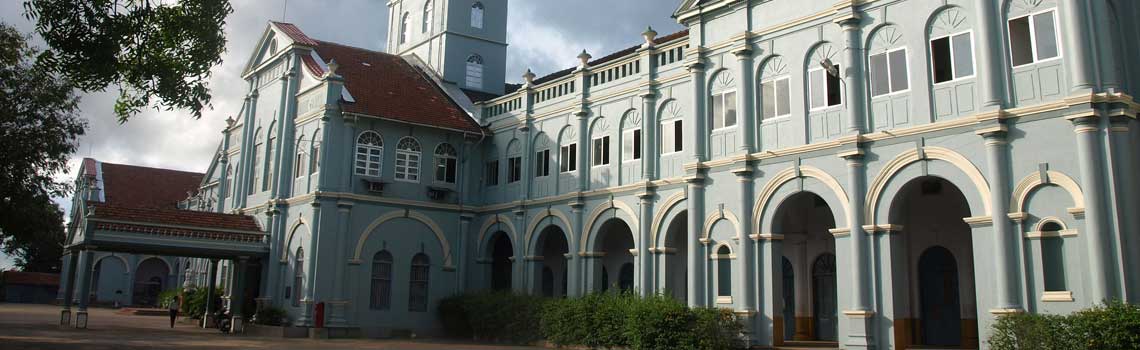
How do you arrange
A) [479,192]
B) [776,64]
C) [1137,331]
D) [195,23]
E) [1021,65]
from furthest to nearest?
1. [479,192]
2. [776,64]
3. [1021,65]
4. [1137,331]
5. [195,23]

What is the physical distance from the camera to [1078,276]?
1521cm

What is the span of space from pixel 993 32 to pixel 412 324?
62.8ft

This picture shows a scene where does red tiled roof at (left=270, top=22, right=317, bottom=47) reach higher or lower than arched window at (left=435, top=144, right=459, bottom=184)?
higher

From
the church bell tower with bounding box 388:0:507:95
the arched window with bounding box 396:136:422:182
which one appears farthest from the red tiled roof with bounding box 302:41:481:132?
the church bell tower with bounding box 388:0:507:95

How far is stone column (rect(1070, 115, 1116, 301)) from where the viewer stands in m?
14.8

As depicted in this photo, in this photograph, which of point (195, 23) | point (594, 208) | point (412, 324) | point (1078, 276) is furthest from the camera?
point (412, 324)

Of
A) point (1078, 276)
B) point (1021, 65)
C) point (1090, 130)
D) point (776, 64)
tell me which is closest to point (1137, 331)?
point (1078, 276)

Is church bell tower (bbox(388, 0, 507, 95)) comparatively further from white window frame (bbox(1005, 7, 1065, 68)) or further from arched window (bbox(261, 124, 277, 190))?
white window frame (bbox(1005, 7, 1065, 68))

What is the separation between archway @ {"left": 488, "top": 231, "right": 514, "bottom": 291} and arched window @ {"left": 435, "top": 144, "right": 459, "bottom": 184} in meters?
2.73

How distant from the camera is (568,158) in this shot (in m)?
27.9

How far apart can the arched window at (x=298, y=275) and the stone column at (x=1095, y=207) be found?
70.9 feet

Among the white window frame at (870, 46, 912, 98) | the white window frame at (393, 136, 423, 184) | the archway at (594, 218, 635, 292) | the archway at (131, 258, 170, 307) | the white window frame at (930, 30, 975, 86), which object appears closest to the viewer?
the white window frame at (930, 30, 975, 86)

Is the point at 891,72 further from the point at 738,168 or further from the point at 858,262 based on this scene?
the point at 738,168

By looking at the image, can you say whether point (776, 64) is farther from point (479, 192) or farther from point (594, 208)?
point (479, 192)
